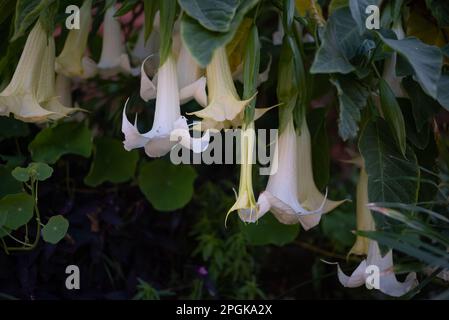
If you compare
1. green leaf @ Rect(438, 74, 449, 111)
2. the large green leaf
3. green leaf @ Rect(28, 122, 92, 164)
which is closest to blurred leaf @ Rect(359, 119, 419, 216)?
the large green leaf

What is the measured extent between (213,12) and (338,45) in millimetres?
167

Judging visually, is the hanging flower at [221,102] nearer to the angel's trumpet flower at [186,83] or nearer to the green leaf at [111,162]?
the angel's trumpet flower at [186,83]

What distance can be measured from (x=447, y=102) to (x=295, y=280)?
0.97 metres

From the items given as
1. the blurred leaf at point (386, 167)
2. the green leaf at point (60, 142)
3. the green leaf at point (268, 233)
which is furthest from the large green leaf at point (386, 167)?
the green leaf at point (60, 142)

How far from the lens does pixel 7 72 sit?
1.01 meters

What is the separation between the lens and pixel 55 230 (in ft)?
3.23

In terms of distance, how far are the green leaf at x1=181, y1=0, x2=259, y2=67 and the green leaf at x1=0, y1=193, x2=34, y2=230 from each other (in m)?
0.39

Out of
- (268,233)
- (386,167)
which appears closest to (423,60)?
(386,167)

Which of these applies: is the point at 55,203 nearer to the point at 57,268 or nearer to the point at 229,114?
the point at 57,268

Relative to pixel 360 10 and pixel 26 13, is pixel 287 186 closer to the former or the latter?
pixel 360 10

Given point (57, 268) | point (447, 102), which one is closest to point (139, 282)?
point (57, 268)

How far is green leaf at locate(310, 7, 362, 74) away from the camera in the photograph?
80 cm

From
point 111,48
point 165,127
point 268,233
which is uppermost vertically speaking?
point 111,48

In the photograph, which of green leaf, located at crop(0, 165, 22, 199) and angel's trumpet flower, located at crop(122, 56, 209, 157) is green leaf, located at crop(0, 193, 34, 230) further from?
angel's trumpet flower, located at crop(122, 56, 209, 157)
